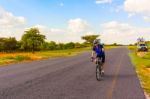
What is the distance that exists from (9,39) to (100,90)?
102453 mm

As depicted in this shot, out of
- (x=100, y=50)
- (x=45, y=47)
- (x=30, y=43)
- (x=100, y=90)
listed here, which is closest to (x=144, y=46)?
(x=30, y=43)

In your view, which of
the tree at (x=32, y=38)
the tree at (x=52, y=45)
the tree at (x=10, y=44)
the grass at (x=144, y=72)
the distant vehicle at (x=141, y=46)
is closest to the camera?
the grass at (x=144, y=72)

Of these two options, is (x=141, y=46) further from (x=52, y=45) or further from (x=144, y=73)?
(x=52, y=45)

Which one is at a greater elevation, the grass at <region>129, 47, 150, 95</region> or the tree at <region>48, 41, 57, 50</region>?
the tree at <region>48, 41, 57, 50</region>

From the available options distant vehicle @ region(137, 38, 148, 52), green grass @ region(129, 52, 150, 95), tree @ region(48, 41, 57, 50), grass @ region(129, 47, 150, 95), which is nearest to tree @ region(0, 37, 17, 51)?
tree @ region(48, 41, 57, 50)

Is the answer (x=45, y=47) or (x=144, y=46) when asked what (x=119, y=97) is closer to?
(x=144, y=46)

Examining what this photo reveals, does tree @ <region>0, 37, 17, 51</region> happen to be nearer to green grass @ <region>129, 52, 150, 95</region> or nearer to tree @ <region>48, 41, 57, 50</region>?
tree @ <region>48, 41, 57, 50</region>

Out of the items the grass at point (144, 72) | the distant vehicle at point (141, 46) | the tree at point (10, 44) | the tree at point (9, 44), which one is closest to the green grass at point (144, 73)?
the grass at point (144, 72)

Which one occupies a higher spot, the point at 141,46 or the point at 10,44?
the point at 10,44

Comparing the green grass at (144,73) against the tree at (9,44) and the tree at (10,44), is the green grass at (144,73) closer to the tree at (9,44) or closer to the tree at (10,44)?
the tree at (9,44)

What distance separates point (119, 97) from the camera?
11.6 meters

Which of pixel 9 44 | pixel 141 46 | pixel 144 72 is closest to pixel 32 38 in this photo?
pixel 9 44

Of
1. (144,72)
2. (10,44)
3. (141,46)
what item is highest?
(10,44)

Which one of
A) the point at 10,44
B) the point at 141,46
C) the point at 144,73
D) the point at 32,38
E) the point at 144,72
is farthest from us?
the point at 10,44
